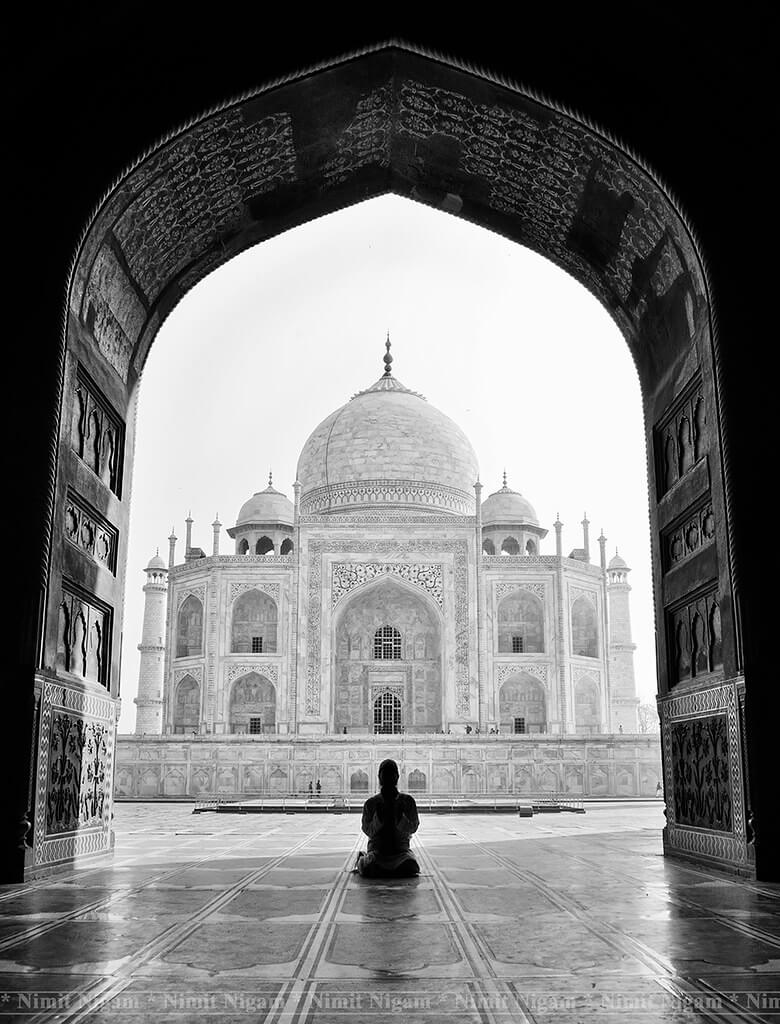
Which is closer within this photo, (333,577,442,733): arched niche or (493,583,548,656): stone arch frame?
(333,577,442,733): arched niche

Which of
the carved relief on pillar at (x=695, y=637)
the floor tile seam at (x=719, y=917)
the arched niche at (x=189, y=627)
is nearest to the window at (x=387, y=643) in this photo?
the arched niche at (x=189, y=627)

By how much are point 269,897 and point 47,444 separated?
294 centimetres

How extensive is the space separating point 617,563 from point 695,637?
92.5 ft

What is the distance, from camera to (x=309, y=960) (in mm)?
3404

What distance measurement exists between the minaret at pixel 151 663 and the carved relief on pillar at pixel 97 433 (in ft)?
89.0

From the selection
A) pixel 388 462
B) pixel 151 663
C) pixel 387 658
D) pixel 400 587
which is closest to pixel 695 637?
pixel 400 587

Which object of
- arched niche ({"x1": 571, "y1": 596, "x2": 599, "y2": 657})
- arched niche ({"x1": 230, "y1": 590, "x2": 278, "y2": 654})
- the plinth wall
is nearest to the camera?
the plinth wall

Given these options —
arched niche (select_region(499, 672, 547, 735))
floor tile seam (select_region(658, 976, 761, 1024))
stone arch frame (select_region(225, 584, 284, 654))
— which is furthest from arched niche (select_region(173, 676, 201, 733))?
floor tile seam (select_region(658, 976, 761, 1024))

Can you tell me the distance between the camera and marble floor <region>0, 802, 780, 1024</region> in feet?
9.18

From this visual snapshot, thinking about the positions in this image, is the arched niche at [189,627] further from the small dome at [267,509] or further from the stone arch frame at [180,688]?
the small dome at [267,509]

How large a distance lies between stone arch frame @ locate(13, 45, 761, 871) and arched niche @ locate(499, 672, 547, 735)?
2297 cm

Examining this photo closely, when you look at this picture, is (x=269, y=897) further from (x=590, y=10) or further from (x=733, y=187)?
(x=590, y=10)

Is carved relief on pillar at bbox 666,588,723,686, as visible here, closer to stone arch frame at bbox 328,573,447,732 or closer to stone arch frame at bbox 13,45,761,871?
stone arch frame at bbox 13,45,761,871

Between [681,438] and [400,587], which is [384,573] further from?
[681,438]
